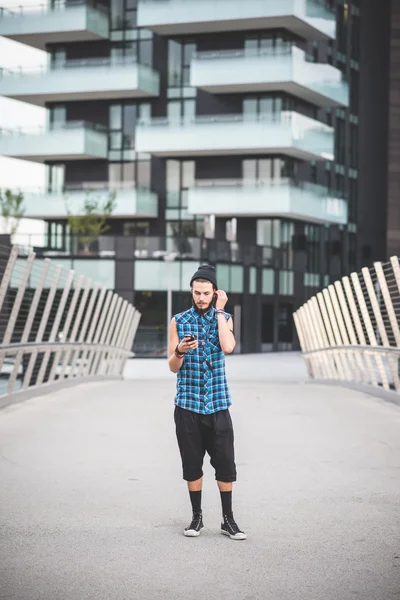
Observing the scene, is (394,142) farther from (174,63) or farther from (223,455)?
(223,455)

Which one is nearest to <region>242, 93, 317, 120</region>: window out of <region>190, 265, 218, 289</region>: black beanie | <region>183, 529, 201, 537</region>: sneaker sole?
<region>190, 265, 218, 289</region>: black beanie

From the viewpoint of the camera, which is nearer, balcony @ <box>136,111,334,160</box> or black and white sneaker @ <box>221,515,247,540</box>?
black and white sneaker @ <box>221,515,247,540</box>

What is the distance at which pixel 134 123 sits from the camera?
57281 mm

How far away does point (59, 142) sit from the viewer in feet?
182

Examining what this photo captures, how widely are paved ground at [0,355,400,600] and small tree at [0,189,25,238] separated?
146 ft

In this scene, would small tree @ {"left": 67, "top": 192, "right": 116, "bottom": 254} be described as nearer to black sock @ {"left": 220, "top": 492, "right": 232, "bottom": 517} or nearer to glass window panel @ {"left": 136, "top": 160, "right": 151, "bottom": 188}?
glass window panel @ {"left": 136, "top": 160, "right": 151, "bottom": 188}

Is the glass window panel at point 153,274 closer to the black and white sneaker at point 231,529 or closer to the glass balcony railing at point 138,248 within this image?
the glass balcony railing at point 138,248

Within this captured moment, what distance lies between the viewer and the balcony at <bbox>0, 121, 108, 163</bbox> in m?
55.4

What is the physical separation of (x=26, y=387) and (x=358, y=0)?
2140 inches

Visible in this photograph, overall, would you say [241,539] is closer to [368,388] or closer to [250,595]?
[250,595]

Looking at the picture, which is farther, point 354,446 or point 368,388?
point 368,388

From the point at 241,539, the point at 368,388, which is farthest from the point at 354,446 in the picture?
the point at 368,388

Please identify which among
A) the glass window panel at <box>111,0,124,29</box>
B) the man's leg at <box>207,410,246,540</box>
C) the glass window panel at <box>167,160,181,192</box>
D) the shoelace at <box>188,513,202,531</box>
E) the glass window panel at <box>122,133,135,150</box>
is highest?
the glass window panel at <box>111,0,124,29</box>

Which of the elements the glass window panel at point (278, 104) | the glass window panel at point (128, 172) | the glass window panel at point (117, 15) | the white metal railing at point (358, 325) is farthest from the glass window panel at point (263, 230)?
the white metal railing at point (358, 325)
